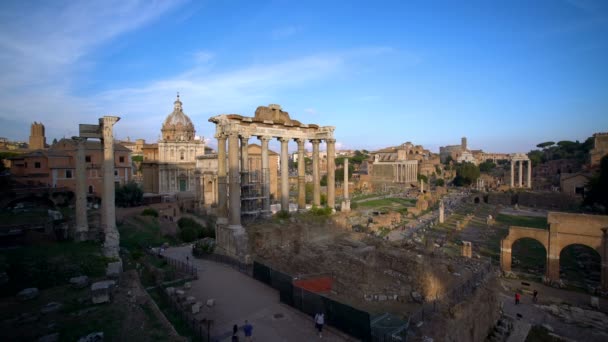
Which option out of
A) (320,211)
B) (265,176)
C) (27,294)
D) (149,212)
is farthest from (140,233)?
(27,294)

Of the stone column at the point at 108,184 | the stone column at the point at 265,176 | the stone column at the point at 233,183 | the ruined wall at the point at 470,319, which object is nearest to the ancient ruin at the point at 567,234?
the ruined wall at the point at 470,319

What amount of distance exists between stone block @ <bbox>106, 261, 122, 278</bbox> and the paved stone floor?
8.41 feet

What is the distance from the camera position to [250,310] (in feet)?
33.9

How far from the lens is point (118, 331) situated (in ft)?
24.4

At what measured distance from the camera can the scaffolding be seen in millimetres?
17781

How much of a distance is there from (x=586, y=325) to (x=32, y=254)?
21.7 metres

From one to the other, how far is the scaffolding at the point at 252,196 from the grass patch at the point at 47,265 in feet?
22.4

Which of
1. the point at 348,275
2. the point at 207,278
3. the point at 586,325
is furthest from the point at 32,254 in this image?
the point at 586,325

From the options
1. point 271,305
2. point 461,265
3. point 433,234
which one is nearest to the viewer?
point 271,305

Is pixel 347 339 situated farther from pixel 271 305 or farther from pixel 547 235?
pixel 547 235

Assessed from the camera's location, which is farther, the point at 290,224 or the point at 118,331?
the point at 290,224

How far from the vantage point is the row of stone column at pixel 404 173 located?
8212 centimetres

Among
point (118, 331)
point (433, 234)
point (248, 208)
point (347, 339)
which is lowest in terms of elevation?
point (433, 234)

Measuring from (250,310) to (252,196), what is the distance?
8.59m
